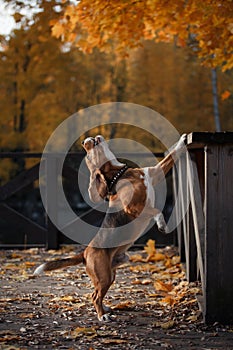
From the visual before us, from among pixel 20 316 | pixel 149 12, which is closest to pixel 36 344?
pixel 20 316

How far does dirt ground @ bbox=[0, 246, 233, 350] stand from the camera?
14.7ft

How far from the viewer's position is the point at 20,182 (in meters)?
9.90

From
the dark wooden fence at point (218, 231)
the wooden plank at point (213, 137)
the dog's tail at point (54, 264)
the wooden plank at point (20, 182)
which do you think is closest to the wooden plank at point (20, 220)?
the wooden plank at point (20, 182)

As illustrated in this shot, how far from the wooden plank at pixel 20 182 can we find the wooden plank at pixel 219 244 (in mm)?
5466

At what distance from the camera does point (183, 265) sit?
7.80m

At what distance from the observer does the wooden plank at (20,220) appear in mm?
9867

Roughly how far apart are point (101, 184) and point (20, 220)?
450 cm

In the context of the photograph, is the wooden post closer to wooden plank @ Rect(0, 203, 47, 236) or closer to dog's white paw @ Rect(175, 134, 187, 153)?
wooden plank @ Rect(0, 203, 47, 236)

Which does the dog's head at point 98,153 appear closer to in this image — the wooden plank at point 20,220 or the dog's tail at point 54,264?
the dog's tail at point 54,264

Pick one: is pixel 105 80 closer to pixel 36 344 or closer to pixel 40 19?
pixel 40 19

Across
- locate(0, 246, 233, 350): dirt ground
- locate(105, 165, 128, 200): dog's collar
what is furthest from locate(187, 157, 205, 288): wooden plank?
locate(105, 165, 128, 200): dog's collar

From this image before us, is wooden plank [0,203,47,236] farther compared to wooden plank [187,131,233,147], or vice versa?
wooden plank [0,203,47,236]

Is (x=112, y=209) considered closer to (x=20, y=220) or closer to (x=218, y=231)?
(x=218, y=231)

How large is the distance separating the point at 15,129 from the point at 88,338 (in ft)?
45.1
